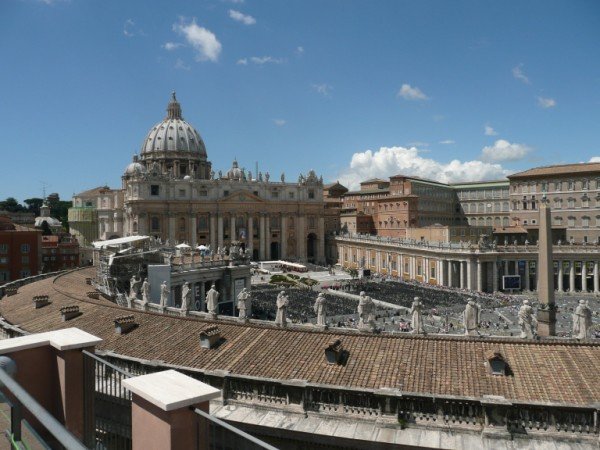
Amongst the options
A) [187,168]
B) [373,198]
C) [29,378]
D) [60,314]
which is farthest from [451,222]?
[29,378]

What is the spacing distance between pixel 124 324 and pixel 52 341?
1393 cm

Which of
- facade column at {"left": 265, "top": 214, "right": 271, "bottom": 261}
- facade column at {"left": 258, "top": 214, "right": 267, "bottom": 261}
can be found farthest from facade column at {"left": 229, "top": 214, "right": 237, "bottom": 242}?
facade column at {"left": 265, "top": 214, "right": 271, "bottom": 261}

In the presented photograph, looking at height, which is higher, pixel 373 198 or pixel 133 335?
pixel 373 198

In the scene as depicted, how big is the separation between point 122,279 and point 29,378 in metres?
37.8

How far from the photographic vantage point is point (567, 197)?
90.9m

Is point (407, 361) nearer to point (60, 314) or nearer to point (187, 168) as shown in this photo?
point (60, 314)

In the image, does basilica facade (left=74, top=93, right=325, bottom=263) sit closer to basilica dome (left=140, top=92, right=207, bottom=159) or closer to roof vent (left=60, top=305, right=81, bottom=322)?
basilica dome (left=140, top=92, right=207, bottom=159)

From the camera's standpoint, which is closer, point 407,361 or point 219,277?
point 407,361

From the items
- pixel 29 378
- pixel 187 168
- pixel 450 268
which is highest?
pixel 187 168

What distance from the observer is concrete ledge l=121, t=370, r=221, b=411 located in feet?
20.3

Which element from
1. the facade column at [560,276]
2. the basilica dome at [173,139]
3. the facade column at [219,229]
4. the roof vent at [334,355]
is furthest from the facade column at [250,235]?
the roof vent at [334,355]

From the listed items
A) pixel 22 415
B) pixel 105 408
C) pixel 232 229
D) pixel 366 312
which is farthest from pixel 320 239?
pixel 22 415

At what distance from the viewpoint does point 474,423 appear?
13.2 meters

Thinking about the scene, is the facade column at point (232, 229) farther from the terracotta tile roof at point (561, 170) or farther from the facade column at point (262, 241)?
the terracotta tile roof at point (561, 170)
